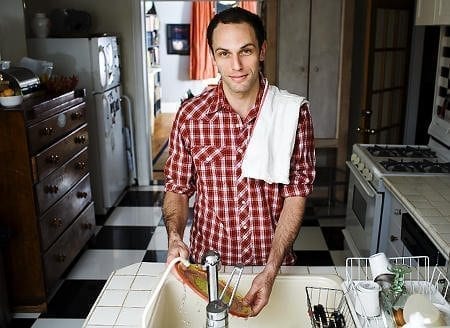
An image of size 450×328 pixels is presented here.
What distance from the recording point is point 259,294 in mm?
1100

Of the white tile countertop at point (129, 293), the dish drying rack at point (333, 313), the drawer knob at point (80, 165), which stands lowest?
the drawer knob at point (80, 165)

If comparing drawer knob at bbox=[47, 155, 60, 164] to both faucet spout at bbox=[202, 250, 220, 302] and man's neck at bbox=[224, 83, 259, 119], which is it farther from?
faucet spout at bbox=[202, 250, 220, 302]

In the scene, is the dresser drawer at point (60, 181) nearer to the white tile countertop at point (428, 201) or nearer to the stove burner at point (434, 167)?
the white tile countertop at point (428, 201)

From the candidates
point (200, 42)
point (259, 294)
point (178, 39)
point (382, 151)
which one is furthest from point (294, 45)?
point (178, 39)

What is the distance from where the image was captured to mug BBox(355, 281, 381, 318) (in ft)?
3.21

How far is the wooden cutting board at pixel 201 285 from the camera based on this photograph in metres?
1.04

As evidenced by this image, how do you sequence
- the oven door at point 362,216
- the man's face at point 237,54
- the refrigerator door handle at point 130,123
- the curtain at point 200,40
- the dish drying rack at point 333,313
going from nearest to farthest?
1. the dish drying rack at point 333,313
2. the man's face at point 237,54
3. the oven door at point 362,216
4. the refrigerator door handle at point 130,123
5. the curtain at point 200,40

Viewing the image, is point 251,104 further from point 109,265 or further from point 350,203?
point 109,265

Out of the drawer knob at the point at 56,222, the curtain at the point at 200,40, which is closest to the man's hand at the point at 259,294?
the drawer knob at the point at 56,222

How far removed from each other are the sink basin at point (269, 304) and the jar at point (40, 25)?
2981mm

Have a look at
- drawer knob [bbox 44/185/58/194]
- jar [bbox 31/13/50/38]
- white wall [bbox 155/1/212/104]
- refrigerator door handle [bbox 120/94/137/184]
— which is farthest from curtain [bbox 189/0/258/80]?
drawer knob [bbox 44/185/58/194]

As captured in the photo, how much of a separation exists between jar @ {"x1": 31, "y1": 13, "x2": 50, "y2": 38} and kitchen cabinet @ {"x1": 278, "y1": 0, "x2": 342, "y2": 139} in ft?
5.83

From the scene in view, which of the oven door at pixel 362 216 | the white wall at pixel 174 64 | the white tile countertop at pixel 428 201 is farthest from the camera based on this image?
the white wall at pixel 174 64

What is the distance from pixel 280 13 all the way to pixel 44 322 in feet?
8.84
